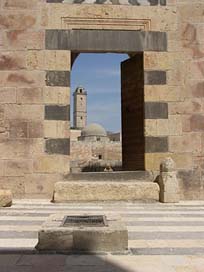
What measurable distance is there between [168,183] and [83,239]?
381 cm

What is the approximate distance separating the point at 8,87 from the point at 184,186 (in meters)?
3.92

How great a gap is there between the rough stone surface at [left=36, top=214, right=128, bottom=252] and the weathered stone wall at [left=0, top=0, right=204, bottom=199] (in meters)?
3.94

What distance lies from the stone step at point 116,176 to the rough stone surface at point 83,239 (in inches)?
156

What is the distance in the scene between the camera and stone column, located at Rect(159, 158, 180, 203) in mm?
6996

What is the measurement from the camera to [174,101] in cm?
769

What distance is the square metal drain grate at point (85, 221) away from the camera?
3.83m

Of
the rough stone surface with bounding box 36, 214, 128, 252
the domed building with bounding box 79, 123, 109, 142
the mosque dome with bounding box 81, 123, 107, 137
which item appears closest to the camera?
the rough stone surface with bounding box 36, 214, 128, 252

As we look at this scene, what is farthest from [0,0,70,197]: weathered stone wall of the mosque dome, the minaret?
the minaret

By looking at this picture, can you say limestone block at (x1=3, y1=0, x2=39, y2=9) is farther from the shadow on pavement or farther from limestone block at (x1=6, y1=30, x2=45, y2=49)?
the shadow on pavement

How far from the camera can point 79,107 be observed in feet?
220

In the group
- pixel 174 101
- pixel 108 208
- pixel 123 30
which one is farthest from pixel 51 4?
pixel 108 208

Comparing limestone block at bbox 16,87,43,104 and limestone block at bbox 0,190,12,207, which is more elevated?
limestone block at bbox 16,87,43,104

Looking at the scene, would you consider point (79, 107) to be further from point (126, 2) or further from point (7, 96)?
point (7, 96)

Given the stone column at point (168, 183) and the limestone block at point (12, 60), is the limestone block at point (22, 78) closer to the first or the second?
the limestone block at point (12, 60)
